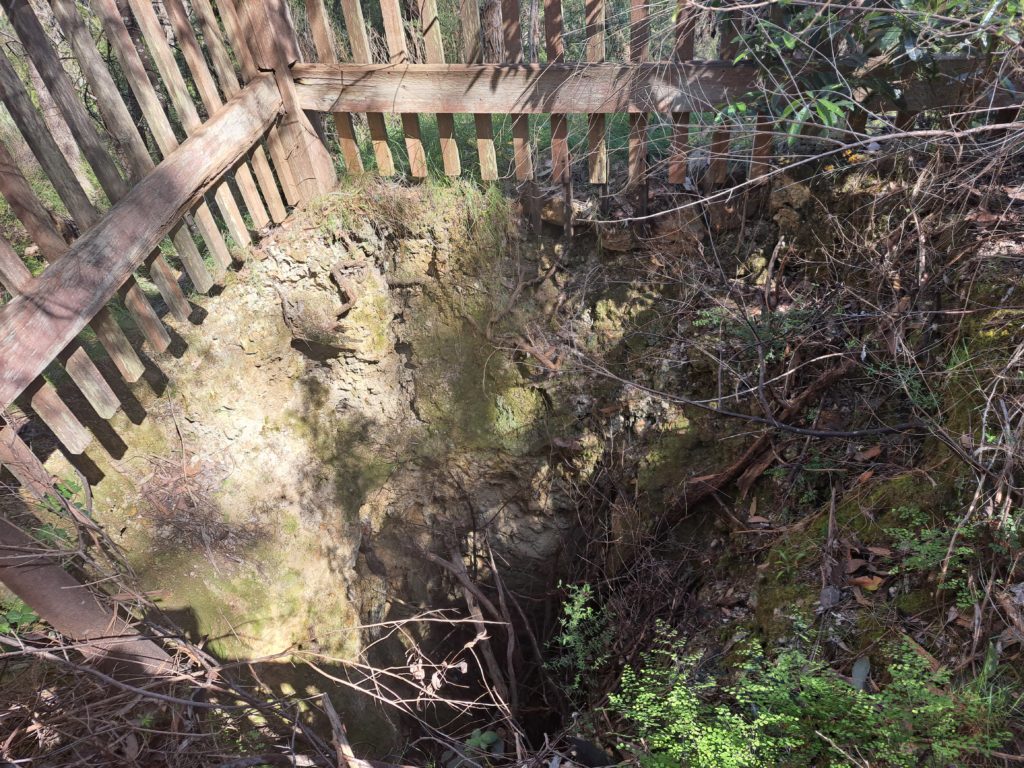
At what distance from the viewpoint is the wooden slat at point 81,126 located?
2195 mm

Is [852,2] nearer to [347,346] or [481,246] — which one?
[481,246]

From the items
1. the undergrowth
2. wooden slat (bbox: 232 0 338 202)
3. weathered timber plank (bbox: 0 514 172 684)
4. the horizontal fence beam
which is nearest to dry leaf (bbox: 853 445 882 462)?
the undergrowth

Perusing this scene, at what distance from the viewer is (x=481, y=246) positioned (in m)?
3.39

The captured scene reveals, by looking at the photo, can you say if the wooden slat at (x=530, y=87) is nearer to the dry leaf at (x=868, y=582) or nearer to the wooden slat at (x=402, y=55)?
the wooden slat at (x=402, y=55)

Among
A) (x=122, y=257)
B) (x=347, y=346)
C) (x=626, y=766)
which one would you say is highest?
(x=122, y=257)

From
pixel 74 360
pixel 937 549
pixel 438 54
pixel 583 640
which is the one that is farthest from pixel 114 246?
pixel 937 549

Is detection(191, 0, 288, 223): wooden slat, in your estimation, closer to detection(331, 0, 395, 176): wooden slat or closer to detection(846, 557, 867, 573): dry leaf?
detection(331, 0, 395, 176): wooden slat

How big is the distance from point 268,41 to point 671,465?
2893 mm

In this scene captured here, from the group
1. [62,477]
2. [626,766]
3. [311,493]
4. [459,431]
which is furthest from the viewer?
[459,431]

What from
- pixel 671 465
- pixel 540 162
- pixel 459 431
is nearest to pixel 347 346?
pixel 459 431

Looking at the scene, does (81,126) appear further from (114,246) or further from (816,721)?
(816,721)

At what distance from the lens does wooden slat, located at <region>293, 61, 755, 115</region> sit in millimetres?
2838

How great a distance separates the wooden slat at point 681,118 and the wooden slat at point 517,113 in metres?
0.71

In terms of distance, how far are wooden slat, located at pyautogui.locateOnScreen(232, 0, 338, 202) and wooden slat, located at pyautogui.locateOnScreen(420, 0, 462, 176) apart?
73 cm
